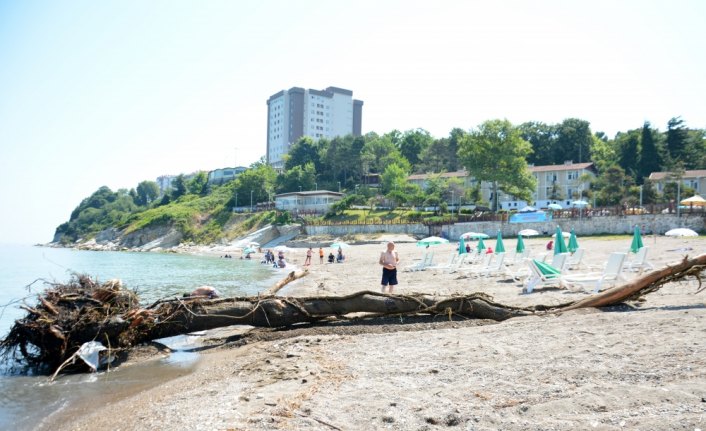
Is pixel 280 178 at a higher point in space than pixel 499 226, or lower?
higher

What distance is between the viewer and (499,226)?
5422cm

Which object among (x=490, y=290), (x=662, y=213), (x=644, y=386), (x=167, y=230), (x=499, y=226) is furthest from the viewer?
(x=167, y=230)

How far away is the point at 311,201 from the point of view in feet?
286

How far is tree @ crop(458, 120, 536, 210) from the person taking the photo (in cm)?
6550

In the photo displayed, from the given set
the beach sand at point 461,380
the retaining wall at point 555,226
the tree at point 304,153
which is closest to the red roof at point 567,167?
the retaining wall at point 555,226

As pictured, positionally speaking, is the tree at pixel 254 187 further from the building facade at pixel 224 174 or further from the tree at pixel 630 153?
the tree at pixel 630 153

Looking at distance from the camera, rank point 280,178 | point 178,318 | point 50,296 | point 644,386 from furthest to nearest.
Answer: point 280,178, point 178,318, point 50,296, point 644,386

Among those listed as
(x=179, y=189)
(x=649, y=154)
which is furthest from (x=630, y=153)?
(x=179, y=189)

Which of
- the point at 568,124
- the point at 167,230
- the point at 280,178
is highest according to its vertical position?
the point at 568,124

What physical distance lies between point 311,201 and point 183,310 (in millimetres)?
78525

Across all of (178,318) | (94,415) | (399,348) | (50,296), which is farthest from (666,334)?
(50,296)

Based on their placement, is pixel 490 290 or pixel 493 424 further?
pixel 490 290

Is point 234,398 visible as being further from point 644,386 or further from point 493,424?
point 644,386

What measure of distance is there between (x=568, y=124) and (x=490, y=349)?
3518 inches
